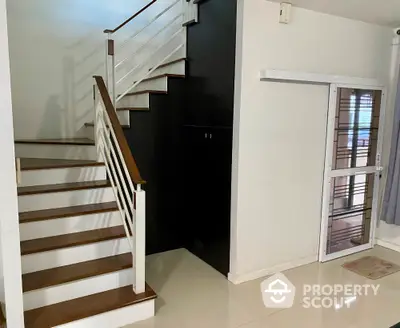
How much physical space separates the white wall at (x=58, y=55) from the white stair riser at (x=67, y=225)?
1692 mm

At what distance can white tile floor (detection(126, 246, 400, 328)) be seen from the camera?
2.62 m

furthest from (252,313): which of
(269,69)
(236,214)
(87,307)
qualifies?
(269,69)

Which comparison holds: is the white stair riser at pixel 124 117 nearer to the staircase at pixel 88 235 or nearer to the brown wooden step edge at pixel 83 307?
the staircase at pixel 88 235

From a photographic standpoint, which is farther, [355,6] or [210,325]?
[355,6]

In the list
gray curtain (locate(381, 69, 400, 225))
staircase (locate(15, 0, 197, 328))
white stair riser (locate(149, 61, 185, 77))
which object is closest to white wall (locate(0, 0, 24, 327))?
staircase (locate(15, 0, 197, 328))

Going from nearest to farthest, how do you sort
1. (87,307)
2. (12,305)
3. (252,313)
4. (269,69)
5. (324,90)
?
(12,305) < (87,307) < (252,313) < (269,69) < (324,90)

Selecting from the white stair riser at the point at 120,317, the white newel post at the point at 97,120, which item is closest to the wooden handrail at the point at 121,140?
the white newel post at the point at 97,120

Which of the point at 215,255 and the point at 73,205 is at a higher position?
the point at 73,205

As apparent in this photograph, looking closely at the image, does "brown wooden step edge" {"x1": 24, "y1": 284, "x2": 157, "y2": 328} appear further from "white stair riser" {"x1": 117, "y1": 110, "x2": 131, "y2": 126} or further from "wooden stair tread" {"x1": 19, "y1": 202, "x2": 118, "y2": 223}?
"white stair riser" {"x1": 117, "y1": 110, "x2": 131, "y2": 126}

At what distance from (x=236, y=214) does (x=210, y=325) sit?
96 centimetres

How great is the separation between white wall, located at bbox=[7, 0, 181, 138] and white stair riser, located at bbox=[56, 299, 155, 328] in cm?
249

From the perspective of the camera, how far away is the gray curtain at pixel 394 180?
12.2 feet

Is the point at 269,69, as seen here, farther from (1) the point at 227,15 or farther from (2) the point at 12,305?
(2) the point at 12,305

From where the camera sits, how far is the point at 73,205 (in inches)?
123
